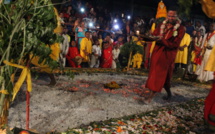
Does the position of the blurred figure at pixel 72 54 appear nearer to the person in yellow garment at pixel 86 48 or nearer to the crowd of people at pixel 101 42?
the crowd of people at pixel 101 42

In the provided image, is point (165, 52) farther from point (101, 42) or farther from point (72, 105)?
point (101, 42)

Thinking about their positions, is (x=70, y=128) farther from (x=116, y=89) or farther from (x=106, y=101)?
(x=116, y=89)

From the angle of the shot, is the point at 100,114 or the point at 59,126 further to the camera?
the point at 100,114

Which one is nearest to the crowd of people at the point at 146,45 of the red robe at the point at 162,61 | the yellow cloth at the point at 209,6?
the red robe at the point at 162,61

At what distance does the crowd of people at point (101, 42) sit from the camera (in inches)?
375

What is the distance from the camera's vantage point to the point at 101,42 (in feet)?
37.7

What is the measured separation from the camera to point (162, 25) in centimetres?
507

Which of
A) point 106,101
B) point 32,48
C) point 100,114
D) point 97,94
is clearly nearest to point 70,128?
point 100,114

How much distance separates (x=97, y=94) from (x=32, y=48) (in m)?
3.36

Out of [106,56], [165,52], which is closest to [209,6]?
[165,52]

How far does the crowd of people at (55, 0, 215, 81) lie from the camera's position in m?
9.52

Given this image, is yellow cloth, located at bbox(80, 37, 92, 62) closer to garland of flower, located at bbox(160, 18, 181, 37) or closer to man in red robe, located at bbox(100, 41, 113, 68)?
man in red robe, located at bbox(100, 41, 113, 68)

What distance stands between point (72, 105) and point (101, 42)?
7.62 m

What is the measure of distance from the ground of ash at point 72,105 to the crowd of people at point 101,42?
3.45m
